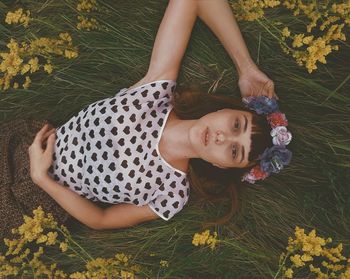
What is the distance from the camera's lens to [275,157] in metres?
2.23

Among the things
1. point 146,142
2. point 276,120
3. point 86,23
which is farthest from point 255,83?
point 86,23

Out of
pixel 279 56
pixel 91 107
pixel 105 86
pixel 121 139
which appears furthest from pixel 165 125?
pixel 279 56

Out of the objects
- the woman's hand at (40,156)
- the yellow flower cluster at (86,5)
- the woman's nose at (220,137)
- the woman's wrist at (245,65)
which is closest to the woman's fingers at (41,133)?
the woman's hand at (40,156)

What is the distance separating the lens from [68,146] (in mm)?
2531

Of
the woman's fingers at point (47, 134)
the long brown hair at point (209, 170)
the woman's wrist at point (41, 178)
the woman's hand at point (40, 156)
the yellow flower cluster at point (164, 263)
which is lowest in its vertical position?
the yellow flower cluster at point (164, 263)

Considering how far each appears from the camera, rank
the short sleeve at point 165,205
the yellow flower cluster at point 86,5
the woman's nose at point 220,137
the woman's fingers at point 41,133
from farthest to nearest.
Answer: the yellow flower cluster at point 86,5 → the woman's fingers at point 41,133 → the short sleeve at point 165,205 → the woman's nose at point 220,137

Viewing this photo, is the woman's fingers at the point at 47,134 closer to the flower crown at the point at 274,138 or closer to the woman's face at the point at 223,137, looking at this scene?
the woman's face at the point at 223,137

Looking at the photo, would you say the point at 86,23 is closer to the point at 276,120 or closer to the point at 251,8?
the point at 251,8

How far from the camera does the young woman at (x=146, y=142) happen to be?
242 centimetres

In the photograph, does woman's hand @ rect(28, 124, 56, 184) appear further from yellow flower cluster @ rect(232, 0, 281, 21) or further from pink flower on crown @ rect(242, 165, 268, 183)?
yellow flower cluster @ rect(232, 0, 281, 21)

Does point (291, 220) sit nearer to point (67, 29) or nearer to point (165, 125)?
point (165, 125)

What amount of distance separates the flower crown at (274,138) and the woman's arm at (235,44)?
21cm

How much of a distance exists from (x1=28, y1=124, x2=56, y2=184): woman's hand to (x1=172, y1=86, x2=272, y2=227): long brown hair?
2.52 ft

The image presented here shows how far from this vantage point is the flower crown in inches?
87.5
